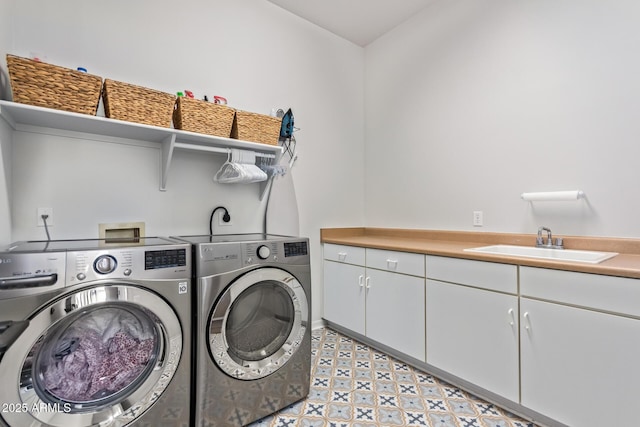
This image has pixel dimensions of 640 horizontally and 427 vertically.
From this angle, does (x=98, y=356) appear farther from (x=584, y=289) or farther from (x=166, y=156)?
(x=584, y=289)

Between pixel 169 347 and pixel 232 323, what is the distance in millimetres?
296

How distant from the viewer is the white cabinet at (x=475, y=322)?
1.58 meters

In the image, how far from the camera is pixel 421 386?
1891 millimetres

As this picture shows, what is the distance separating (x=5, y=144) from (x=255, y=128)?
1238mm

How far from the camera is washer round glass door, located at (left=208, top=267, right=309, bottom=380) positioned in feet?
4.79

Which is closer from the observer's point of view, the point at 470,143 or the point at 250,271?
the point at 250,271

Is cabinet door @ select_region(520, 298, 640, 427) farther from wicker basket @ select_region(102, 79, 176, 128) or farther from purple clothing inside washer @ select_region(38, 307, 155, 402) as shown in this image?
wicker basket @ select_region(102, 79, 176, 128)

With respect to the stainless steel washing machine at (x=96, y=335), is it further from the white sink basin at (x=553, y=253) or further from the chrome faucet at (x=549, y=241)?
the chrome faucet at (x=549, y=241)

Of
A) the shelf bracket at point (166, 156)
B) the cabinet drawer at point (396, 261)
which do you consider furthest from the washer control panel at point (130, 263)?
the cabinet drawer at point (396, 261)

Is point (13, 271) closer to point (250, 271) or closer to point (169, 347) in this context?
point (169, 347)

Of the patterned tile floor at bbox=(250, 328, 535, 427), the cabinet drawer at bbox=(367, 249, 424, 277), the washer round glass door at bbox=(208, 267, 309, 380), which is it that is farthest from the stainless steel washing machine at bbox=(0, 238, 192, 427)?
the cabinet drawer at bbox=(367, 249, 424, 277)

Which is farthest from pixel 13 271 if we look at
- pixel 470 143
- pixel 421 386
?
pixel 470 143

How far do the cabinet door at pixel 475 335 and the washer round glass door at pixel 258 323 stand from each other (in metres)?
0.82

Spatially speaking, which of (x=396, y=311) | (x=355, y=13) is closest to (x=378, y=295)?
(x=396, y=311)
